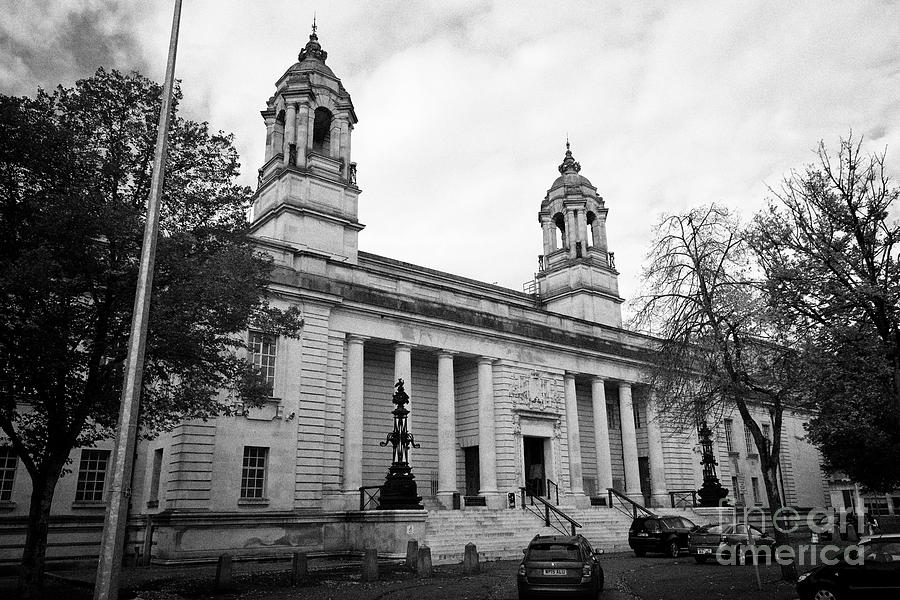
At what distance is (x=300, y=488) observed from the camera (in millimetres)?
25562

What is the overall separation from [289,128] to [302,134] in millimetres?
882

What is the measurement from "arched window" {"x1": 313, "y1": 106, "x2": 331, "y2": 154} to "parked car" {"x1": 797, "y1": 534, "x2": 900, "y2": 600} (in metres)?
31.3

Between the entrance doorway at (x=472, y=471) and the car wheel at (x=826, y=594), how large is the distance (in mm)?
21670

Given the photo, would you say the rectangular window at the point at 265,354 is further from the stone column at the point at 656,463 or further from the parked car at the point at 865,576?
the stone column at the point at 656,463

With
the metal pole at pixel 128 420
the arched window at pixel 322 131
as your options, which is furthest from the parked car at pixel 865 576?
the arched window at pixel 322 131

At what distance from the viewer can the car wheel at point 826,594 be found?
1180 centimetres

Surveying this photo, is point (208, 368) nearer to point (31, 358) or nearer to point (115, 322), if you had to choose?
point (115, 322)

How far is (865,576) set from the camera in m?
11.6

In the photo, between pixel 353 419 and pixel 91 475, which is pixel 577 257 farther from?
pixel 91 475

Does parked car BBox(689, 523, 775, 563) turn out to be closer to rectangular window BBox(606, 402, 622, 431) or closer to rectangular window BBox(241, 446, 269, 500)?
rectangular window BBox(241, 446, 269, 500)

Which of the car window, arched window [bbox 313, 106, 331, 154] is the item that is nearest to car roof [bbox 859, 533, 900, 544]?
the car window

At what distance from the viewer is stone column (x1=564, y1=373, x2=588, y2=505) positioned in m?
34.2

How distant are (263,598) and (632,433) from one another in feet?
90.4

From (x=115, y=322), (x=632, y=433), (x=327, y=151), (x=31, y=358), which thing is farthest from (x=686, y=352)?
(x=327, y=151)
